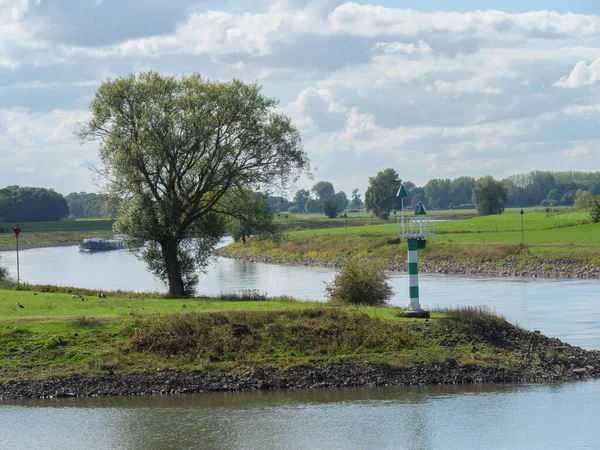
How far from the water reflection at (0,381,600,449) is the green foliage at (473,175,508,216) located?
15456 cm

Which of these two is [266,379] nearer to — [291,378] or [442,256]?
[291,378]

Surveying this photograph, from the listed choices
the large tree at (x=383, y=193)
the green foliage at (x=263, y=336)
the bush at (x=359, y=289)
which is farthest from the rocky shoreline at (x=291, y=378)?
the large tree at (x=383, y=193)

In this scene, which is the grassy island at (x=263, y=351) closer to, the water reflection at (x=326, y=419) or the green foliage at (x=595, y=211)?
the water reflection at (x=326, y=419)

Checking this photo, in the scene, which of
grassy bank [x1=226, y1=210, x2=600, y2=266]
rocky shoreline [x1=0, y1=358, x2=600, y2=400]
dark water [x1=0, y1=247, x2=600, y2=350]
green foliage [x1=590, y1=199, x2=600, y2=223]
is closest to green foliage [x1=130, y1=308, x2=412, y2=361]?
rocky shoreline [x1=0, y1=358, x2=600, y2=400]

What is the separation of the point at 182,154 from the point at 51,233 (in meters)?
150

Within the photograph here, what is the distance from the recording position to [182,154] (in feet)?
144

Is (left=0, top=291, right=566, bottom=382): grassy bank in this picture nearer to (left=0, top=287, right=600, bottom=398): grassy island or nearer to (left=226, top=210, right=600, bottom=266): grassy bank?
(left=0, top=287, right=600, bottom=398): grassy island

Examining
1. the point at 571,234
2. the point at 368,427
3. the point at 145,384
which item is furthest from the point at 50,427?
the point at 571,234

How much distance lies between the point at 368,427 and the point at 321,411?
2.01 m

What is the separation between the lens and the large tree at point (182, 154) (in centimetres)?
4309

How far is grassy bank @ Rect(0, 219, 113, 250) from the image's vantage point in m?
170

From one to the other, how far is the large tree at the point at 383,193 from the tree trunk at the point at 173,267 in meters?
136

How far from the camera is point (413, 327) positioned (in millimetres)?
30594

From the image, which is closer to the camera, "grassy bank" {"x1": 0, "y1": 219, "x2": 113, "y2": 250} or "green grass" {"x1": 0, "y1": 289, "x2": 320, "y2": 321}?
"green grass" {"x1": 0, "y1": 289, "x2": 320, "y2": 321}
